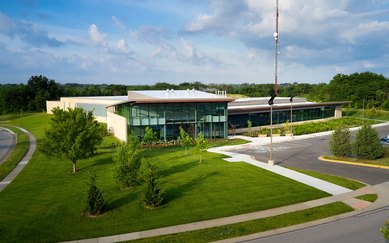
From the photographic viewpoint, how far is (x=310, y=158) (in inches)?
1350

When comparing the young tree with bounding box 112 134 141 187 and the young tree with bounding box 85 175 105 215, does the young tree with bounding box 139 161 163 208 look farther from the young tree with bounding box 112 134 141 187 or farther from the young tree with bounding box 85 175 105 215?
the young tree with bounding box 112 134 141 187

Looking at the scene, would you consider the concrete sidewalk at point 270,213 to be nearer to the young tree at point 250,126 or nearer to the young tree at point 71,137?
the young tree at point 71,137

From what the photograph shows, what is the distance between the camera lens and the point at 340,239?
15109 mm

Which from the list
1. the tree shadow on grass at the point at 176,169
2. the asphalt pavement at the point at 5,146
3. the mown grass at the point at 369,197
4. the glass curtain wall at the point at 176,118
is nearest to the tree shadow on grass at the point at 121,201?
the tree shadow on grass at the point at 176,169

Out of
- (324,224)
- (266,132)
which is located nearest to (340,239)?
(324,224)

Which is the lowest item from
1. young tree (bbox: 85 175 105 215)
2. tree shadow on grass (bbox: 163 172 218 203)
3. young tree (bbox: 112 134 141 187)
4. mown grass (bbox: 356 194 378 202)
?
mown grass (bbox: 356 194 378 202)

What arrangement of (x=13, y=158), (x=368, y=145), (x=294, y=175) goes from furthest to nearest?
(x=13, y=158), (x=368, y=145), (x=294, y=175)

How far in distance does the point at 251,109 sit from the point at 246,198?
117 feet

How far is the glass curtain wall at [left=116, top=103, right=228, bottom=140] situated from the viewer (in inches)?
1724

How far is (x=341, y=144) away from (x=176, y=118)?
67.9 ft

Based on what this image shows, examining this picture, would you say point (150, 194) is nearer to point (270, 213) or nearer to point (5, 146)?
point (270, 213)

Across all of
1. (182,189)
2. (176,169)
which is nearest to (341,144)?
(176,169)

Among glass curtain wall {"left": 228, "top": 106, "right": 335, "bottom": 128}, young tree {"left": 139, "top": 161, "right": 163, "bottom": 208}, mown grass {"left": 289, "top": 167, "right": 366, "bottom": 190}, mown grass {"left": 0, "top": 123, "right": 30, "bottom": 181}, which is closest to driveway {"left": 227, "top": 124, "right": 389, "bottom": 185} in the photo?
mown grass {"left": 289, "top": 167, "right": 366, "bottom": 190}

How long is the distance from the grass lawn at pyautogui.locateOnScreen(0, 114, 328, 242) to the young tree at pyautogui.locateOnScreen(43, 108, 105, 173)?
1666 mm
